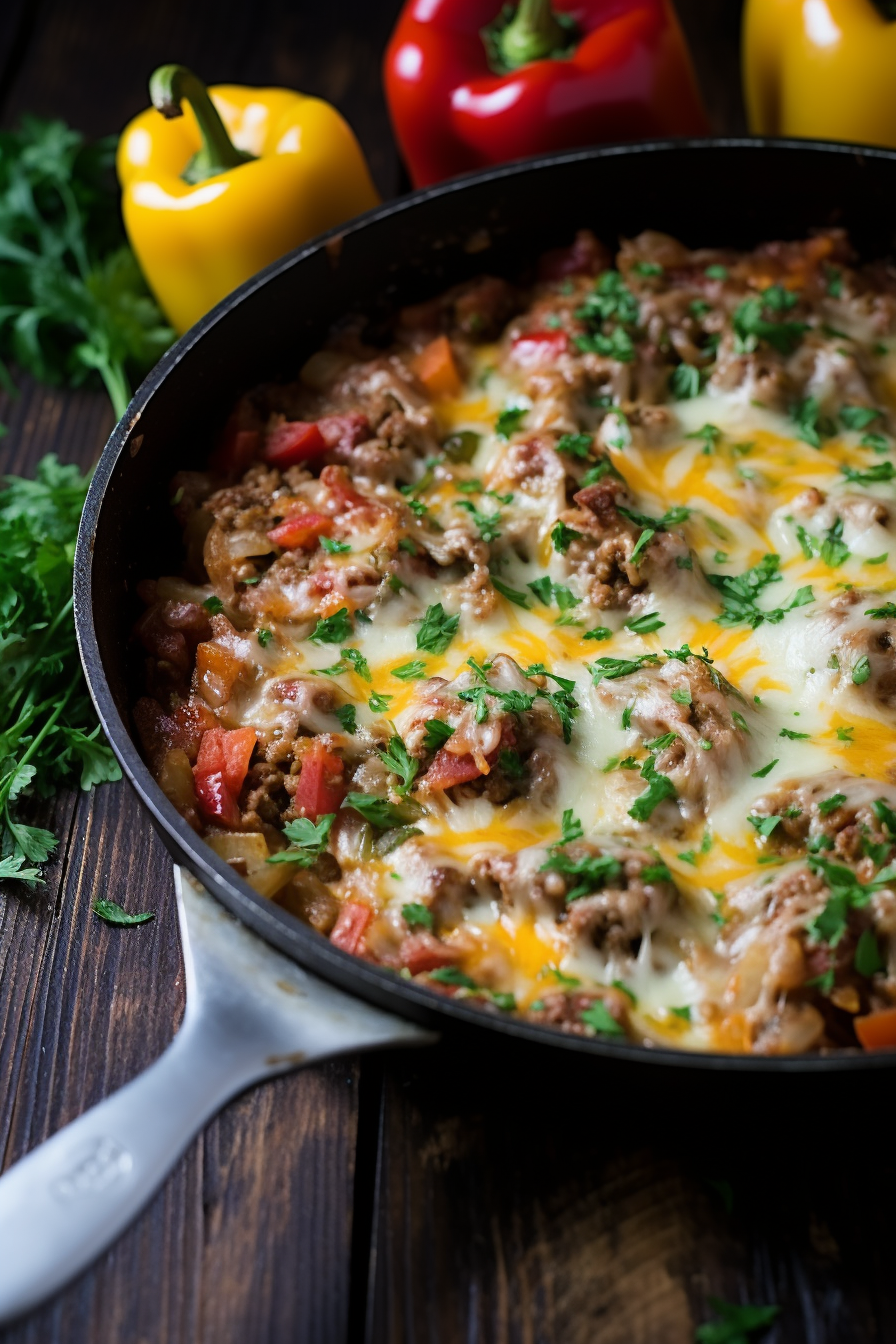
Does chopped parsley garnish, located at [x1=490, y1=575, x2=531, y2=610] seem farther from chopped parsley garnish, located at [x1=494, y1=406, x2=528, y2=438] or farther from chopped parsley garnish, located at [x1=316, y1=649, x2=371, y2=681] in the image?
chopped parsley garnish, located at [x1=494, y1=406, x2=528, y2=438]

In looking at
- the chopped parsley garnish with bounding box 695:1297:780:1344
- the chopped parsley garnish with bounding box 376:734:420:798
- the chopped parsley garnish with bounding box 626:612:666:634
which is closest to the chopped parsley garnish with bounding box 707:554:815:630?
the chopped parsley garnish with bounding box 626:612:666:634

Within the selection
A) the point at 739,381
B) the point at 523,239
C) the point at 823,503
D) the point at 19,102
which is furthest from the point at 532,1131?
the point at 19,102

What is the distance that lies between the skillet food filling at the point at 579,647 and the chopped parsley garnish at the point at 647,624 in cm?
2

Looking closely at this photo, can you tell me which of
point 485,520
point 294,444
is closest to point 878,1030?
point 485,520

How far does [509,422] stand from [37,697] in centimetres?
176

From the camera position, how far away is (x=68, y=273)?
539 cm

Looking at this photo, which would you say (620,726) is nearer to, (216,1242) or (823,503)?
(823,503)

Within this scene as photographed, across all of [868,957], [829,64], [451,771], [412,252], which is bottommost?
[868,957]

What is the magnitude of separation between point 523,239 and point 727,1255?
354 centimetres

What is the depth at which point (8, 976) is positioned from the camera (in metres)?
3.61

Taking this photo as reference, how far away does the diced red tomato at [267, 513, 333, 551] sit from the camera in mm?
4012

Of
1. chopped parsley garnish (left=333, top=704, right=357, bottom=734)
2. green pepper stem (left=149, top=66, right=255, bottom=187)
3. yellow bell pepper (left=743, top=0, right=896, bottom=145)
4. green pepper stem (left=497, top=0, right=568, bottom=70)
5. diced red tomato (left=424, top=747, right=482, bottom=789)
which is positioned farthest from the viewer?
green pepper stem (left=497, top=0, right=568, bottom=70)

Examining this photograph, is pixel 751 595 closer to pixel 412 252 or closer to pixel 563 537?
pixel 563 537

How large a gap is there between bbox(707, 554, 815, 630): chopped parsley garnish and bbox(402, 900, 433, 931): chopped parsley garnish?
4.15 ft
